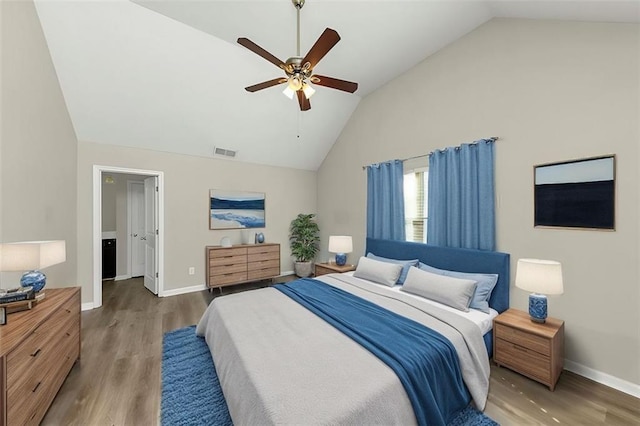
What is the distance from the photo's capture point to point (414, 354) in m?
1.57

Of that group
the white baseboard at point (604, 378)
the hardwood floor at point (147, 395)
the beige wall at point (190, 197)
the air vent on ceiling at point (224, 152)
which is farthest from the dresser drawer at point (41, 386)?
the white baseboard at point (604, 378)

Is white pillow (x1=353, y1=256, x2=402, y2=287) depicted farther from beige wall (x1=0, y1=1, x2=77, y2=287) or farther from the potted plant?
beige wall (x1=0, y1=1, x2=77, y2=287)

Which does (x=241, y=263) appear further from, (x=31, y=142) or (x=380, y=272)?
(x=31, y=142)

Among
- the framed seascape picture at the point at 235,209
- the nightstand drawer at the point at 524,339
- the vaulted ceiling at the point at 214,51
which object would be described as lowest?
the nightstand drawer at the point at 524,339

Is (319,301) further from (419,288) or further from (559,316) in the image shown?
(559,316)

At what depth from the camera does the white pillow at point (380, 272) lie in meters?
3.16

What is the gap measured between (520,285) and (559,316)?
1.91 ft

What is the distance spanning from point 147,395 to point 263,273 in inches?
118

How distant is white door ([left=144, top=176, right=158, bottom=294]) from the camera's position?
4.22m

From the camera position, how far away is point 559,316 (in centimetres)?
230

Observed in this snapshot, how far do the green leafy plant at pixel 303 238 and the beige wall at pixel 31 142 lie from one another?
139 inches

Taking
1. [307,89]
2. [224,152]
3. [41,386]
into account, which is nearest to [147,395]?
[41,386]

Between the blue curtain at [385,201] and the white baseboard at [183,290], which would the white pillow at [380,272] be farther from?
the white baseboard at [183,290]

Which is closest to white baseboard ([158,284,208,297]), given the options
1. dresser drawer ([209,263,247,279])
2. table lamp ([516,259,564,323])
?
dresser drawer ([209,263,247,279])
